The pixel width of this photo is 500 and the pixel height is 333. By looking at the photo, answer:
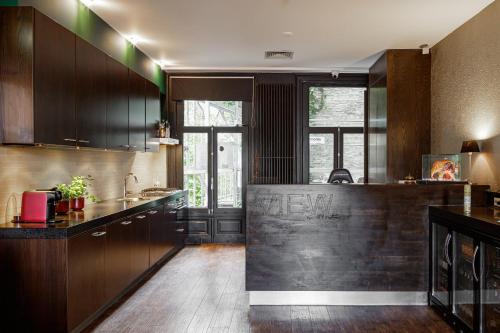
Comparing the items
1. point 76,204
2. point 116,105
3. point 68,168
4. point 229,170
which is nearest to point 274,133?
point 229,170

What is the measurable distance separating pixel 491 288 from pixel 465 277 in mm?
430

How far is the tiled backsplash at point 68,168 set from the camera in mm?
3387

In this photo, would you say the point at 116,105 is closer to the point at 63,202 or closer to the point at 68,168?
the point at 68,168

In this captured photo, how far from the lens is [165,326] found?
3639 mm

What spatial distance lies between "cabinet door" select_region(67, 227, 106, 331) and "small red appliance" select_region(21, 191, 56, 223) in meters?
0.31

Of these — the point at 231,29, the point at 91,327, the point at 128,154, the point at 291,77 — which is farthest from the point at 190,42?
the point at 91,327

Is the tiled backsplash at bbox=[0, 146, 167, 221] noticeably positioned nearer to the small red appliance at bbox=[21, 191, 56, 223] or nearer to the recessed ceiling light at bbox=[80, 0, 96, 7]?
the small red appliance at bbox=[21, 191, 56, 223]

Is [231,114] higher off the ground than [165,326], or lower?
higher

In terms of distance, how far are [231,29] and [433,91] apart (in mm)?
2763

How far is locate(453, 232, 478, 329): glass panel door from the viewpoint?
3.31 m

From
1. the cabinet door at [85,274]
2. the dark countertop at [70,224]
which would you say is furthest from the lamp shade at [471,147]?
the cabinet door at [85,274]

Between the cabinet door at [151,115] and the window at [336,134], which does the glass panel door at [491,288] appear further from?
the window at [336,134]

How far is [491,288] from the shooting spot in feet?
9.97

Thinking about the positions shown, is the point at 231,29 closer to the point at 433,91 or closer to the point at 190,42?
the point at 190,42
